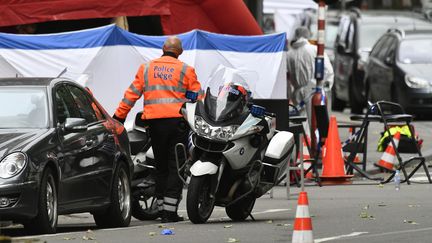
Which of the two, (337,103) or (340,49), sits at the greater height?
(340,49)

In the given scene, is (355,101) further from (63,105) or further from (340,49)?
(63,105)

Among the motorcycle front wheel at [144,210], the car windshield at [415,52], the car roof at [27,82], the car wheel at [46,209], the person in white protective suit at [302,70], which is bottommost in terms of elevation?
the car windshield at [415,52]

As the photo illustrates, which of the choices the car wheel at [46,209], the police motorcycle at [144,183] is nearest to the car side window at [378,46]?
the police motorcycle at [144,183]

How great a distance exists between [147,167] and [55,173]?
8.02 feet

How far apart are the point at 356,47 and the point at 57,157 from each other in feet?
64.2

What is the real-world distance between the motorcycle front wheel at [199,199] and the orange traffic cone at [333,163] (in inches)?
220

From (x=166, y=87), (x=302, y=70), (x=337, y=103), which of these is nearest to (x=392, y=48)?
(x=302, y=70)

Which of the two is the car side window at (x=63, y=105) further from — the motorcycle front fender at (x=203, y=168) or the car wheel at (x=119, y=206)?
the motorcycle front fender at (x=203, y=168)

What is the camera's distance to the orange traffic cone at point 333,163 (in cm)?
1855

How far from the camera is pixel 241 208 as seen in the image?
13.5 metres

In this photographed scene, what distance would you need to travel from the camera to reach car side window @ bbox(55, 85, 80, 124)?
12.8m

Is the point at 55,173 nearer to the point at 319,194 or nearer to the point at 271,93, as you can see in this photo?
the point at 319,194

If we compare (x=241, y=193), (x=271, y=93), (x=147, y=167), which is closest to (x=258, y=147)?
(x=241, y=193)

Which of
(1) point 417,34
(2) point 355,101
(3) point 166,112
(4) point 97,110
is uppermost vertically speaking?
(4) point 97,110
